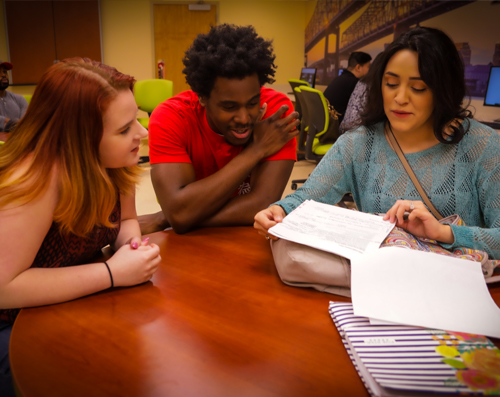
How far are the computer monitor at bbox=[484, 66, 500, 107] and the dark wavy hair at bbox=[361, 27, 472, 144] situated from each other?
8.21ft

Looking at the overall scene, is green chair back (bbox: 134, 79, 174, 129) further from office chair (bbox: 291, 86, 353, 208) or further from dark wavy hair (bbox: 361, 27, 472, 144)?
dark wavy hair (bbox: 361, 27, 472, 144)

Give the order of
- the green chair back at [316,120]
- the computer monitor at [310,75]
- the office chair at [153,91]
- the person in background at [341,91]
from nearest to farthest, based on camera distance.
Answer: the green chair back at [316,120] → the person in background at [341,91] → the office chair at [153,91] → the computer monitor at [310,75]

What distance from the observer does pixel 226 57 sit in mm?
1352

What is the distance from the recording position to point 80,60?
93 cm

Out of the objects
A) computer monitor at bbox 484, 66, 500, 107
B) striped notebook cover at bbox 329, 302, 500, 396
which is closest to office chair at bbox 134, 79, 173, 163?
computer monitor at bbox 484, 66, 500, 107

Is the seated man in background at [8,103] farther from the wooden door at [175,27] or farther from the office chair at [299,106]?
the wooden door at [175,27]

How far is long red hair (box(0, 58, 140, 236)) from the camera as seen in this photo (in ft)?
2.70

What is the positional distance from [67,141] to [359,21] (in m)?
5.78

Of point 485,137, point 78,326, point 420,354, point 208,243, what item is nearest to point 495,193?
point 485,137

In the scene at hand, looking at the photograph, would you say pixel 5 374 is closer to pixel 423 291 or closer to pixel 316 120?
pixel 423 291

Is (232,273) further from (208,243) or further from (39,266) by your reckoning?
(39,266)

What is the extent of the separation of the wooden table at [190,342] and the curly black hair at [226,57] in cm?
72

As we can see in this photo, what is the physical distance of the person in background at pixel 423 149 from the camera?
3.63 ft

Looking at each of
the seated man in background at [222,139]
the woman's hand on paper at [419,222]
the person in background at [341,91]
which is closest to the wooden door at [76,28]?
the person in background at [341,91]
